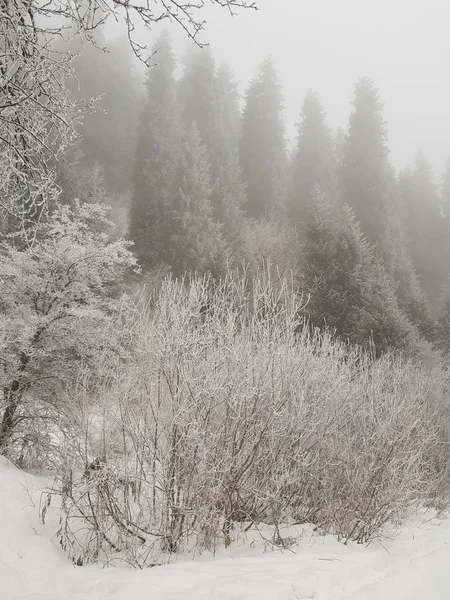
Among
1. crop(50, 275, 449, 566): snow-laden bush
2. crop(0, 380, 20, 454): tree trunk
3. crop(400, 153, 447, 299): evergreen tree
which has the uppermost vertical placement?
crop(400, 153, 447, 299): evergreen tree

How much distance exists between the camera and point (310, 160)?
30969mm

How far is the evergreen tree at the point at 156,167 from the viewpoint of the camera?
22047 millimetres

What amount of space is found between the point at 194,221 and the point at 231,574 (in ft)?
58.1

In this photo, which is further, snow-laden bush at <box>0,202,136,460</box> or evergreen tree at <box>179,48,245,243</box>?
evergreen tree at <box>179,48,245,243</box>

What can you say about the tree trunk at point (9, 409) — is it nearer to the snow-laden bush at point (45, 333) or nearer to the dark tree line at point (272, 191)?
the snow-laden bush at point (45, 333)

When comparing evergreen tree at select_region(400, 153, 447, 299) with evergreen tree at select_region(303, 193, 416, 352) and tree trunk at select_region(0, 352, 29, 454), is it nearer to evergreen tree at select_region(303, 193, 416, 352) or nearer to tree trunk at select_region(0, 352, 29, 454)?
evergreen tree at select_region(303, 193, 416, 352)

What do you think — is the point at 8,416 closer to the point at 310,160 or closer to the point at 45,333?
the point at 45,333

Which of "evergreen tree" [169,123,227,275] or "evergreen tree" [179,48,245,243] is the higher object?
"evergreen tree" [179,48,245,243]

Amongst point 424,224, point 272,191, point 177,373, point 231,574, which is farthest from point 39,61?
point 424,224

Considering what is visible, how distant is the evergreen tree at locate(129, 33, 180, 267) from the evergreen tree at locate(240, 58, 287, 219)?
5.39 metres

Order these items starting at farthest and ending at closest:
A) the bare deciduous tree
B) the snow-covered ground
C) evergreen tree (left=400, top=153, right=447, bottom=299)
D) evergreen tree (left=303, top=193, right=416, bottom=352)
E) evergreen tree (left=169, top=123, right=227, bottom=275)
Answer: evergreen tree (left=400, top=153, right=447, bottom=299) < evergreen tree (left=169, top=123, right=227, bottom=275) < evergreen tree (left=303, top=193, right=416, bottom=352) < the snow-covered ground < the bare deciduous tree

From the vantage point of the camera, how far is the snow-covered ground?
4719mm

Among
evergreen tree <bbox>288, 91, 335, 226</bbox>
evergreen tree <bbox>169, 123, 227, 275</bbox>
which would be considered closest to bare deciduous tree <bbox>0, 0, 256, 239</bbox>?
evergreen tree <bbox>169, 123, 227, 275</bbox>


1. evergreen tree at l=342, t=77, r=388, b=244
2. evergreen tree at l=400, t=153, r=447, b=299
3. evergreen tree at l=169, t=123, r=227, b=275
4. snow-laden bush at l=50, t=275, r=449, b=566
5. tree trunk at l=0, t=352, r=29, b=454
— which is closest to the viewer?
snow-laden bush at l=50, t=275, r=449, b=566
